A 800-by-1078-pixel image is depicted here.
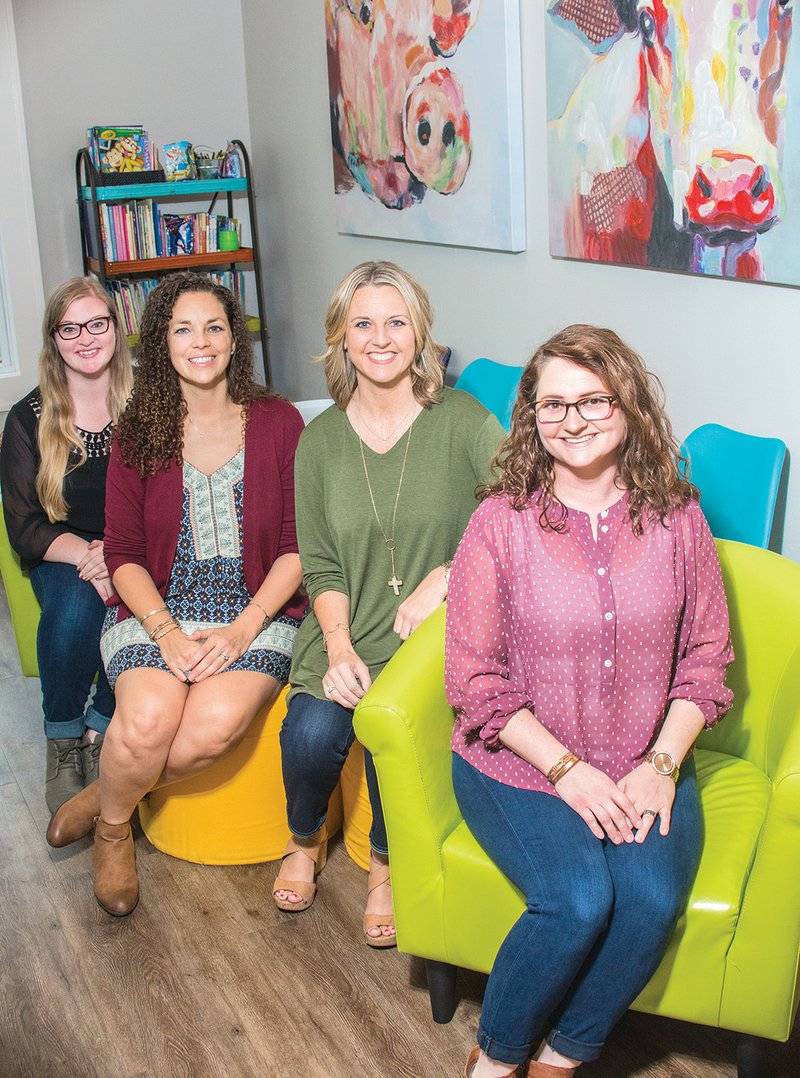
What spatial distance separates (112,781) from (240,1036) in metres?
0.60

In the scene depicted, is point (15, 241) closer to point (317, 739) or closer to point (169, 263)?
point (169, 263)

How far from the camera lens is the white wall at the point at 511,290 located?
256 cm

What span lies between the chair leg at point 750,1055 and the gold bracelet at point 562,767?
507 mm

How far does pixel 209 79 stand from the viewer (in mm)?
4977

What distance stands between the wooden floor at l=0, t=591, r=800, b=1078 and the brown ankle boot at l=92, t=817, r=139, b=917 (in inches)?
1.5

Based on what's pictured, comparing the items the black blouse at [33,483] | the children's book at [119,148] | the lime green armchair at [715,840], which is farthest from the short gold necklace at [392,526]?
the children's book at [119,148]

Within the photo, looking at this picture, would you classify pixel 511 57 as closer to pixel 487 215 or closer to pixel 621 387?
pixel 487 215

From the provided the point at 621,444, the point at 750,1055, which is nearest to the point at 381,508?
the point at 621,444

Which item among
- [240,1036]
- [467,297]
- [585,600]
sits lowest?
[240,1036]

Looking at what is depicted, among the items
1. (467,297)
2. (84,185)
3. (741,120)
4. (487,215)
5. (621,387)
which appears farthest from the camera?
(84,185)

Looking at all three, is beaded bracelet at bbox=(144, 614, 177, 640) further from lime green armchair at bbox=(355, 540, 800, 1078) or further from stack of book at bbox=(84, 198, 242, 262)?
stack of book at bbox=(84, 198, 242, 262)

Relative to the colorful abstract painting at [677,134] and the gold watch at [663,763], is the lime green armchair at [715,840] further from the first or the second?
the colorful abstract painting at [677,134]

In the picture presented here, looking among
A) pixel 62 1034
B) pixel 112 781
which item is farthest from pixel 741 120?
pixel 62 1034

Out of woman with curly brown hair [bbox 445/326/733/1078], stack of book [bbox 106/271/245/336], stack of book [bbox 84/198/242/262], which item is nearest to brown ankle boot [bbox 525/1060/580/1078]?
woman with curly brown hair [bbox 445/326/733/1078]
